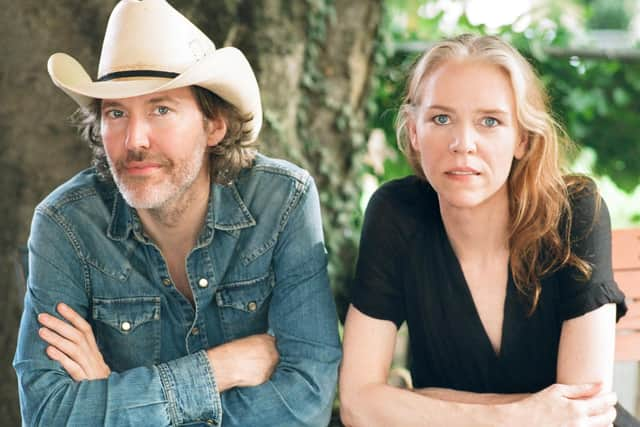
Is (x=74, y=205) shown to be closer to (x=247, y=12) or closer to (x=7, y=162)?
(x=7, y=162)

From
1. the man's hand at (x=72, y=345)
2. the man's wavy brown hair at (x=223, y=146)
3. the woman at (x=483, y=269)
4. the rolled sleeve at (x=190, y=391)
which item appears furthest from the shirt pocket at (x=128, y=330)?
the woman at (x=483, y=269)

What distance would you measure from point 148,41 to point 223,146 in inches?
16.7

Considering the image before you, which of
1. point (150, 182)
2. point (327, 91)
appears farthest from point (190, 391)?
point (327, 91)

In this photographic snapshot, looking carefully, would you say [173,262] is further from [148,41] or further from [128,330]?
[148,41]

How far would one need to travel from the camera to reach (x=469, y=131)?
2.46 metres

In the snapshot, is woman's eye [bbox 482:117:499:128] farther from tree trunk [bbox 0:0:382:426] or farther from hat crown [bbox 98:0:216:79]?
tree trunk [bbox 0:0:382:426]

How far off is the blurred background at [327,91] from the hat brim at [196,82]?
585 mm

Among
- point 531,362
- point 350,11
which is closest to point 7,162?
point 350,11

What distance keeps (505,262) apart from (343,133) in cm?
161

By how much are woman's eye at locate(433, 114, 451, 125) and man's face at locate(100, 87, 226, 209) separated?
76 centimetres

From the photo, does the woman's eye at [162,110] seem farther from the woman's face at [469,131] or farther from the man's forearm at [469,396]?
the man's forearm at [469,396]

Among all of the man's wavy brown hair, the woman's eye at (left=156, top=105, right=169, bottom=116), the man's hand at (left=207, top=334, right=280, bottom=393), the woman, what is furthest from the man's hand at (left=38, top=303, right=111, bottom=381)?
the woman

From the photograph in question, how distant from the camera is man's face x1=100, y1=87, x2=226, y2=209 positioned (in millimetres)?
2537

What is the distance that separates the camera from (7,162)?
3.60 m
